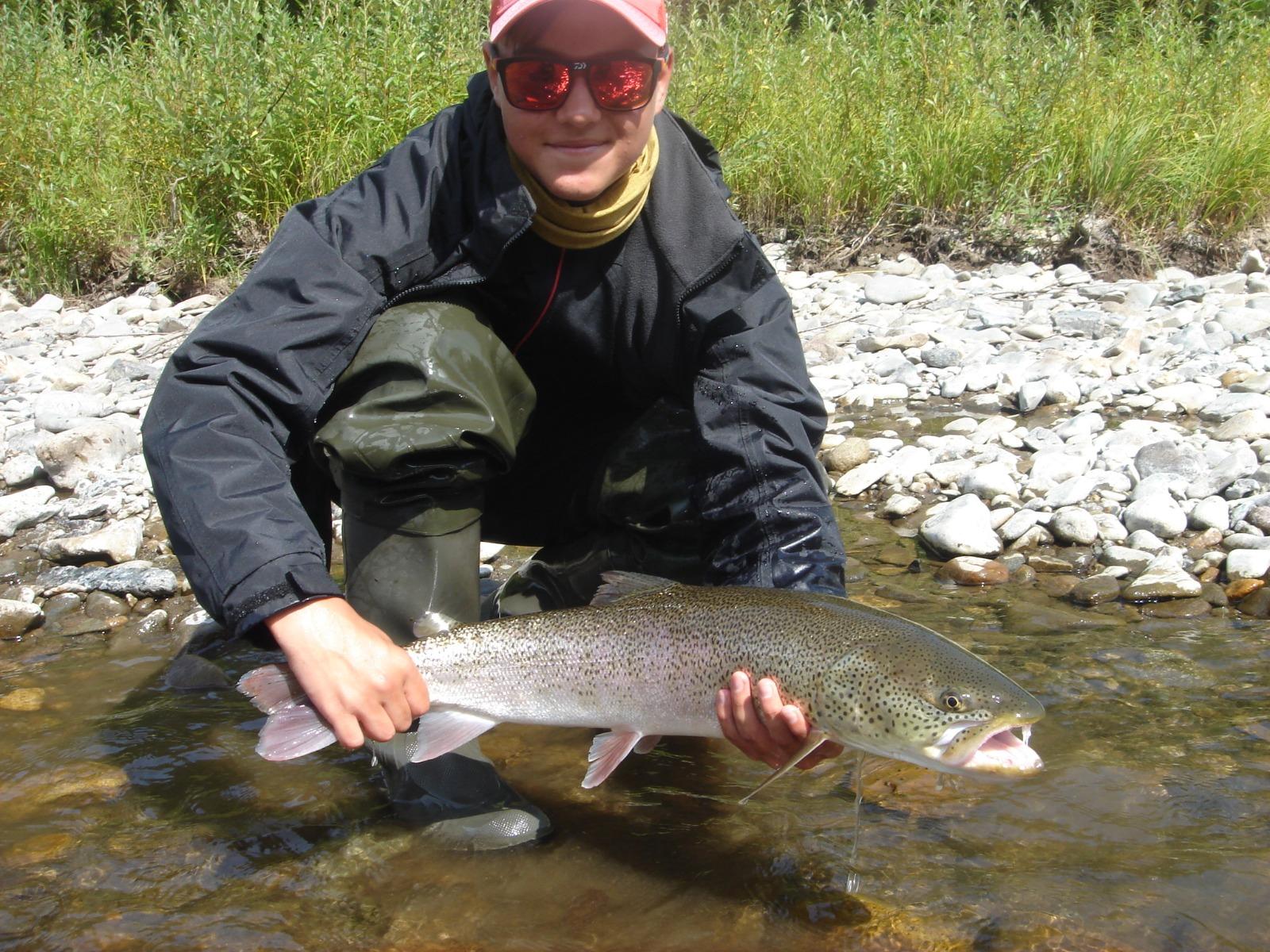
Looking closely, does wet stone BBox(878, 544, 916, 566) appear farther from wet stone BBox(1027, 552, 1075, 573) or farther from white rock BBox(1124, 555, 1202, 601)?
white rock BBox(1124, 555, 1202, 601)

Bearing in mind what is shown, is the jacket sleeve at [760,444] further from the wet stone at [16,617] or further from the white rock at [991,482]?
the wet stone at [16,617]

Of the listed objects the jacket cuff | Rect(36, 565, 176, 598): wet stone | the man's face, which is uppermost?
the man's face

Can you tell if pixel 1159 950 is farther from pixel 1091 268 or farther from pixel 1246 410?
pixel 1091 268

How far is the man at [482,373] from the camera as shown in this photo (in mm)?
2406

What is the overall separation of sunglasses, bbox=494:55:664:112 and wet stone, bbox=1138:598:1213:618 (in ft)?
7.83

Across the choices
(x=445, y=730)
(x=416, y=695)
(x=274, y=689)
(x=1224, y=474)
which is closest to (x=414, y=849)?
(x=445, y=730)

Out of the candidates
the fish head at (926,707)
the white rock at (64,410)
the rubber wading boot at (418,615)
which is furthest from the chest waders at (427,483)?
the white rock at (64,410)

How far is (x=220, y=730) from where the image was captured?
334cm

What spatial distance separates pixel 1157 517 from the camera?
4375 mm

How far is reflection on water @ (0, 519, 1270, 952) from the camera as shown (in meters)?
2.38

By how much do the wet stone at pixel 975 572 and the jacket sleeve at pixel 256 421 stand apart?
238 cm

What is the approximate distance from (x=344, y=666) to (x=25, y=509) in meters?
3.08

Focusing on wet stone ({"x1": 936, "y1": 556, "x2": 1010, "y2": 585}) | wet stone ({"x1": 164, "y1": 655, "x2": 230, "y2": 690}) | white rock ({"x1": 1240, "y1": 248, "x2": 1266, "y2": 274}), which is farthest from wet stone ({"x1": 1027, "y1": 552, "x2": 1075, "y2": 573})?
white rock ({"x1": 1240, "y1": 248, "x2": 1266, "y2": 274})

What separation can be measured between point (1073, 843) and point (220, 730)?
2.23 metres
